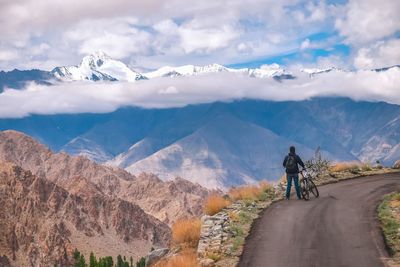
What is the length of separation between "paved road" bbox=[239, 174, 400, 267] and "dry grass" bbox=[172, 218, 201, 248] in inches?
100

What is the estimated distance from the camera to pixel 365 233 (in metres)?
22.0

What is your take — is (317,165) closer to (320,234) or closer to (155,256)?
(155,256)

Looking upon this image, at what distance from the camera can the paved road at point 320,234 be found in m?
19.1

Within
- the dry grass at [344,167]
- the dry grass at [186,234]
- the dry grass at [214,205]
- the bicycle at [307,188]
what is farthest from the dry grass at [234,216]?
the dry grass at [344,167]

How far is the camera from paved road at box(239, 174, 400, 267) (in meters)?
19.1

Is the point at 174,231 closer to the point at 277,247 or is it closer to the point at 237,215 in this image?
the point at 237,215

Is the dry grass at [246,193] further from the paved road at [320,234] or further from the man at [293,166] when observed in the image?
the man at [293,166]

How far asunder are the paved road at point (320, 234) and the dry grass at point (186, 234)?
2546 millimetres

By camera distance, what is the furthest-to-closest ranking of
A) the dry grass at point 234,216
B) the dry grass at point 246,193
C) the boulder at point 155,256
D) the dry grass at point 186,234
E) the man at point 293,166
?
the dry grass at point 246,193
the man at point 293,166
the dry grass at point 234,216
the boulder at point 155,256
the dry grass at point 186,234

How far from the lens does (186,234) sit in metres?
24.2

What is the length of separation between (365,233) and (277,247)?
3946mm

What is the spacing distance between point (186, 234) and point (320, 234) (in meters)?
6.05

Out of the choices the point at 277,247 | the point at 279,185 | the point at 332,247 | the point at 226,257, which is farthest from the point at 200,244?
the point at 279,185

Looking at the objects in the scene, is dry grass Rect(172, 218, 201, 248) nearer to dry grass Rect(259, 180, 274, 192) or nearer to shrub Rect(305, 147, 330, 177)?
dry grass Rect(259, 180, 274, 192)
